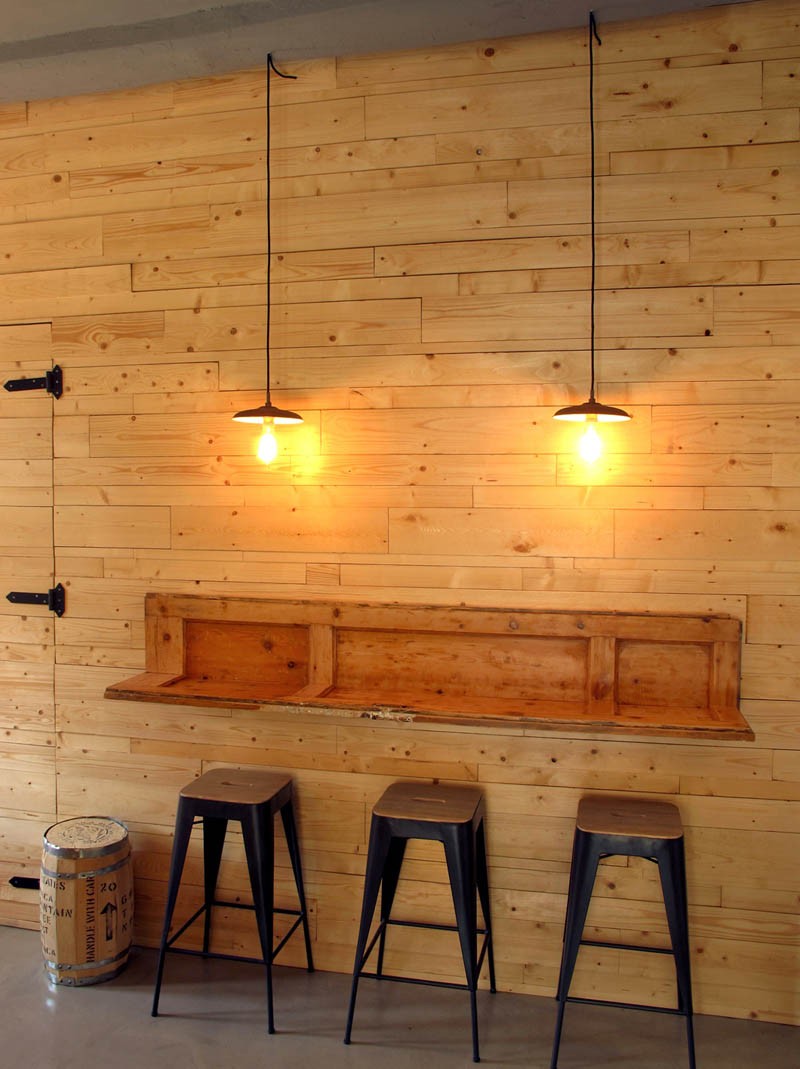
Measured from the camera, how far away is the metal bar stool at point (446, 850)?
263 centimetres

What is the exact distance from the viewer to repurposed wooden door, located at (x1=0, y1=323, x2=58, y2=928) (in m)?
3.43

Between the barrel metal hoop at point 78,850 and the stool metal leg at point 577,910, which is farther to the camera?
the barrel metal hoop at point 78,850

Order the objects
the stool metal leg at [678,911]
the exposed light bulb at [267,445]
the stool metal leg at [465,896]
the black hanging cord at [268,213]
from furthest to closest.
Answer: the black hanging cord at [268,213]
the exposed light bulb at [267,445]
the stool metal leg at [465,896]
the stool metal leg at [678,911]

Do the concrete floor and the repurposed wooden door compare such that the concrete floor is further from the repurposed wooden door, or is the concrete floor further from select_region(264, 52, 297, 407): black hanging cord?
select_region(264, 52, 297, 407): black hanging cord

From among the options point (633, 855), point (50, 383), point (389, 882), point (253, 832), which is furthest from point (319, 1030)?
point (50, 383)

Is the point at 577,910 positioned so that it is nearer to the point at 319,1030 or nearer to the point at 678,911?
the point at 678,911

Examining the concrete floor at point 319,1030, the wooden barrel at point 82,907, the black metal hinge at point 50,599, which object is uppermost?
the black metal hinge at point 50,599

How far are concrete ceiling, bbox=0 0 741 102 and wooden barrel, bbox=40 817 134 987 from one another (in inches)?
108

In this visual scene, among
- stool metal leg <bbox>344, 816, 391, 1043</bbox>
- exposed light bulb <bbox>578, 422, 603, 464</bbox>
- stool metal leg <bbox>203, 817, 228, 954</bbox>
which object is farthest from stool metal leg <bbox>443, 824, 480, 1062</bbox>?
exposed light bulb <bbox>578, 422, 603, 464</bbox>

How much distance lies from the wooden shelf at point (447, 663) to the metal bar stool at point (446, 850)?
29 centimetres

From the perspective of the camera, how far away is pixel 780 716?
2.81 meters

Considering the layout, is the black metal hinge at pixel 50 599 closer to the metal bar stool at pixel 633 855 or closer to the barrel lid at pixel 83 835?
the barrel lid at pixel 83 835

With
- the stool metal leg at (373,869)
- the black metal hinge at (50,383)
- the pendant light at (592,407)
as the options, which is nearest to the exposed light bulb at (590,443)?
the pendant light at (592,407)

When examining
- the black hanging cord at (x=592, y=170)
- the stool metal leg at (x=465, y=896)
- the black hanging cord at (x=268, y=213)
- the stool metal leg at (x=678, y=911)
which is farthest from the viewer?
the black hanging cord at (x=268, y=213)
